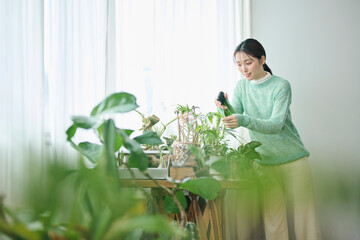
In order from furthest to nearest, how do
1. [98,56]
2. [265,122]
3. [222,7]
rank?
[222,7] → [98,56] → [265,122]

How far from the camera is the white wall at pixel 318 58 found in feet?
7.76

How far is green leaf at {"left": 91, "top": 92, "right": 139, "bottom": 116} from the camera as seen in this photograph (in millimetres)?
566

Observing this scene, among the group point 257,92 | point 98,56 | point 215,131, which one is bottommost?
point 215,131

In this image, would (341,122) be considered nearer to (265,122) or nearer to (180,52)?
(265,122)

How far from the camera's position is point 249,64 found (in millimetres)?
1894

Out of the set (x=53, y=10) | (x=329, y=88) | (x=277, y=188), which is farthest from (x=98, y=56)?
(x=277, y=188)

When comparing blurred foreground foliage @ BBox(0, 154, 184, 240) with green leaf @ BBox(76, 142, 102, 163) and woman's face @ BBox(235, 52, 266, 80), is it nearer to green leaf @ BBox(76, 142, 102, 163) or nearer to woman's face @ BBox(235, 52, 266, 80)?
green leaf @ BBox(76, 142, 102, 163)

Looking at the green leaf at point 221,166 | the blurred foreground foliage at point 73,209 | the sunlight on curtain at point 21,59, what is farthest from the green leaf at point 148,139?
the sunlight on curtain at point 21,59

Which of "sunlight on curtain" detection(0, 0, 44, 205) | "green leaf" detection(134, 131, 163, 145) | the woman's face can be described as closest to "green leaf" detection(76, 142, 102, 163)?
"green leaf" detection(134, 131, 163, 145)

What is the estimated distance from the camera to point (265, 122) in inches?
68.1

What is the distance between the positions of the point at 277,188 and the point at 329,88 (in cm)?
235

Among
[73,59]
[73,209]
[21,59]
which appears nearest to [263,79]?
[73,59]

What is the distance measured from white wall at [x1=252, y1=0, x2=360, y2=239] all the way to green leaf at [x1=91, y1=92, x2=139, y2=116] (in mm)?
2037

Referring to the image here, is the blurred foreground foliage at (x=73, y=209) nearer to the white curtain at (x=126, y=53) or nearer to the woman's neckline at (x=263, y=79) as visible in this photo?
the white curtain at (x=126, y=53)
